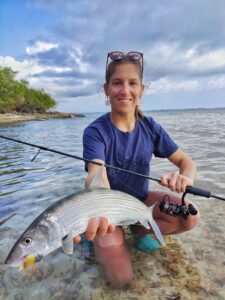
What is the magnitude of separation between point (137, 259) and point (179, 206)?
0.81m

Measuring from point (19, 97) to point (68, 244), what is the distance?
8277 centimetres

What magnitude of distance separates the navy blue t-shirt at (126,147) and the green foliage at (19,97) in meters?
61.4

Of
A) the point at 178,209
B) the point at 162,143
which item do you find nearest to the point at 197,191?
the point at 178,209

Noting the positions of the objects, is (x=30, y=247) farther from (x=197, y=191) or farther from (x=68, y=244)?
(x=197, y=191)

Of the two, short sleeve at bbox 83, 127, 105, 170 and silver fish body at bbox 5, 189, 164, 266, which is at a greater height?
short sleeve at bbox 83, 127, 105, 170

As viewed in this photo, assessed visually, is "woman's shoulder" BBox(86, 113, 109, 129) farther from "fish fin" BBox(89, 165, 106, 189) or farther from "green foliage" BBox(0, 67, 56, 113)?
"green foliage" BBox(0, 67, 56, 113)

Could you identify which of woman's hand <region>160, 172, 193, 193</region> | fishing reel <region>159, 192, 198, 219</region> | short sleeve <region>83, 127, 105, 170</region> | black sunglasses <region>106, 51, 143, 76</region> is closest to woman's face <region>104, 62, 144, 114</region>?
black sunglasses <region>106, 51, 143, 76</region>

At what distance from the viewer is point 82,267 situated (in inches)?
136

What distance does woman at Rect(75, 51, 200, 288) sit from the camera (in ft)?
11.2

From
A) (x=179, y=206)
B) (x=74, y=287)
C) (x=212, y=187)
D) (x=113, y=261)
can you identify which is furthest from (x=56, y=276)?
(x=212, y=187)

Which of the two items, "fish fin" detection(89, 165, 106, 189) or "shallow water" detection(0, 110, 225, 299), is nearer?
"fish fin" detection(89, 165, 106, 189)

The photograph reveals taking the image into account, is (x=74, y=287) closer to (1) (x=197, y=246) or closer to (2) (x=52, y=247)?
(2) (x=52, y=247)

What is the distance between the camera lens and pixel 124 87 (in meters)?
3.62

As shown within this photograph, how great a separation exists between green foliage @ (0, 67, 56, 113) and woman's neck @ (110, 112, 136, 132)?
61.3 m
